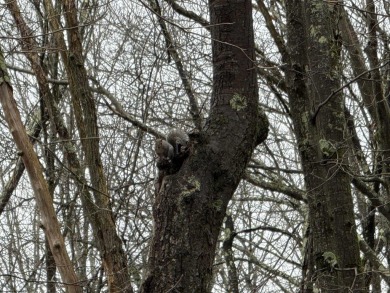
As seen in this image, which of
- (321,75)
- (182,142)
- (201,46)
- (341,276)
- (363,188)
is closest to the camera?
(182,142)

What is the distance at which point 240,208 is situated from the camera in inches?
442

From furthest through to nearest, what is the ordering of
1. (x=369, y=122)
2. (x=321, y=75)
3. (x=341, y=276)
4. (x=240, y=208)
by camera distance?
(x=240, y=208) < (x=369, y=122) < (x=321, y=75) < (x=341, y=276)

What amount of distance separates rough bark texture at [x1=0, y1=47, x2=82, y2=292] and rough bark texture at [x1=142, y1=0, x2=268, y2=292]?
31.6 inches

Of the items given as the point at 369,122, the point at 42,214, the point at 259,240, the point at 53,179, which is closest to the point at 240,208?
the point at 259,240

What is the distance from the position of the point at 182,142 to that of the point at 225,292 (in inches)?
233

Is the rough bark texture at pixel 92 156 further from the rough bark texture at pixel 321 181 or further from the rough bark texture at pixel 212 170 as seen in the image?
the rough bark texture at pixel 212 170

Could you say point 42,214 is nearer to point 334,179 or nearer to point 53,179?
point 334,179

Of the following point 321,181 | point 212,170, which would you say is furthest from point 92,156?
point 212,170

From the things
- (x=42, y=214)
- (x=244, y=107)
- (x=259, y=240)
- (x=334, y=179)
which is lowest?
(x=42, y=214)

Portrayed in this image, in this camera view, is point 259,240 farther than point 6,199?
Yes

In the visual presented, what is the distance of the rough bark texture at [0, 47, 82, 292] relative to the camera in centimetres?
427

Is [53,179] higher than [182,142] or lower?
higher

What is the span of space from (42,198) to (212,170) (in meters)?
1.09

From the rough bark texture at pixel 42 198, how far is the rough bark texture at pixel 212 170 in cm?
80
